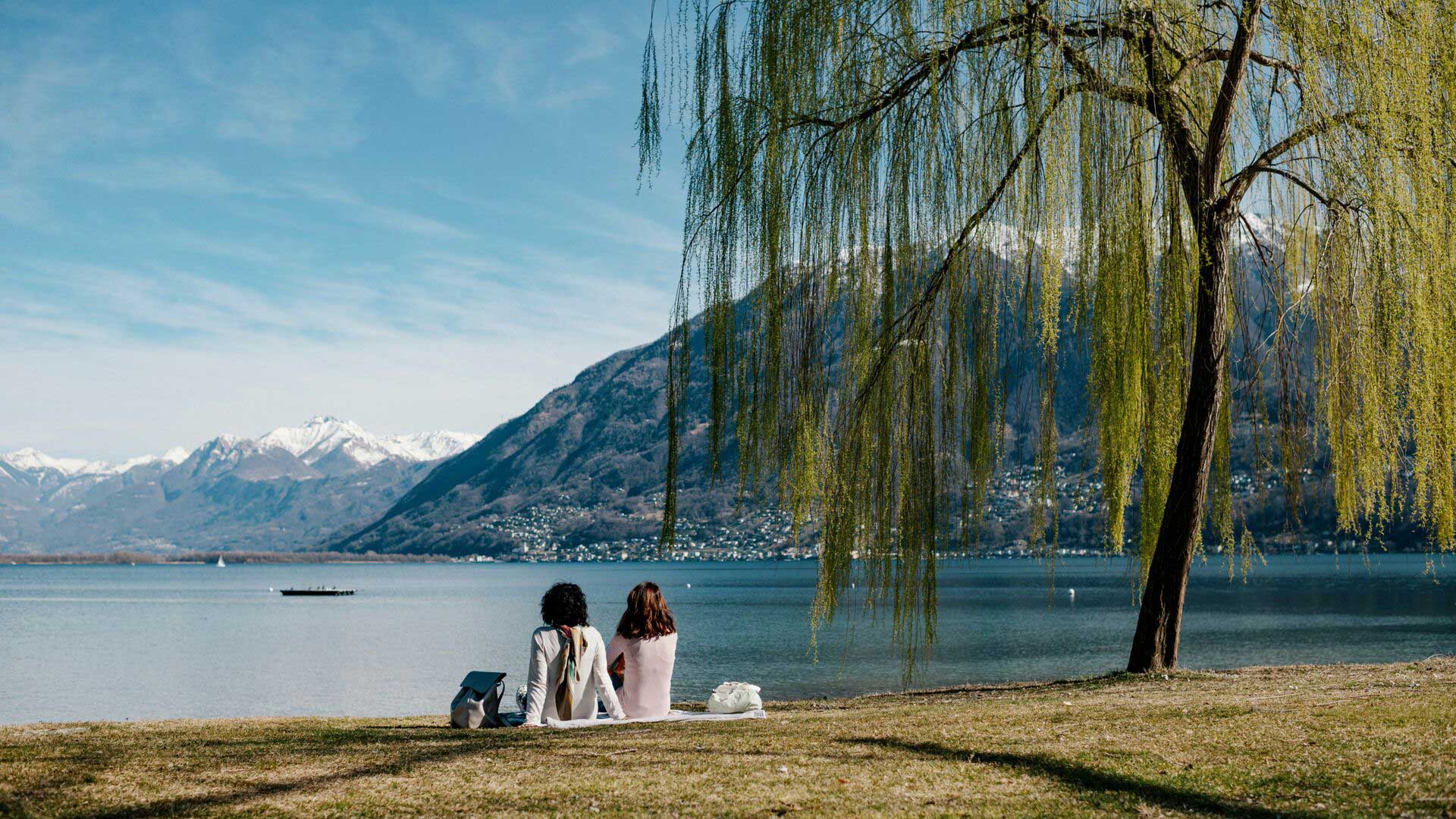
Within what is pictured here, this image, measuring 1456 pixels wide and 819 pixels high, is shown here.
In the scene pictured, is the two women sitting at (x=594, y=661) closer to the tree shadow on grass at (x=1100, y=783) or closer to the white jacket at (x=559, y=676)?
the white jacket at (x=559, y=676)

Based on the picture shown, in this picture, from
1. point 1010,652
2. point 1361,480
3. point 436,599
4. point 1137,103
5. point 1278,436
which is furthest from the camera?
point 436,599

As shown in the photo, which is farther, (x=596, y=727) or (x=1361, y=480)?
(x=1361, y=480)

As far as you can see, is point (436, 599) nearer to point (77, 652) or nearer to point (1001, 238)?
point (77, 652)

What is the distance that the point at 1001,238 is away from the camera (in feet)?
33.4

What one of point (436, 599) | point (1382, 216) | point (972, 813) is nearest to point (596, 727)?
point (972, 813)

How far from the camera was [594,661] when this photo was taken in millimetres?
10523

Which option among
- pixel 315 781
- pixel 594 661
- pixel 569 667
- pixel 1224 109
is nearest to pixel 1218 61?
pixel 1224 109

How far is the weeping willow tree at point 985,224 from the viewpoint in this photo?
9227 mm

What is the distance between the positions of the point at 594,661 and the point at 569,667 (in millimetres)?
268

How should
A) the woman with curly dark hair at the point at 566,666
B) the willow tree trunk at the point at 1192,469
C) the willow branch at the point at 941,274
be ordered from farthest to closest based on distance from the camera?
the willow tree trunk at the point at 1192,469
the woman with curly dark hair at the point at 566,666
the willow branch at the point at 941,274

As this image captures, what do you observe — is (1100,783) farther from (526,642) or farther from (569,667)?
(526,642)

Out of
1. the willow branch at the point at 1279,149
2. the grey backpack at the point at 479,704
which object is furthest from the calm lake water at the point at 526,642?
the willow branch at the point at 1279,149

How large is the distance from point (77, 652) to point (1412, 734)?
6671 cm

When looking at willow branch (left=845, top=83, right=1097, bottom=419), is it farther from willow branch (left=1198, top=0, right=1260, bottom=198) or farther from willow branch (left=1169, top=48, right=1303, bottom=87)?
willow branch (left=1198, top=0, right=1260, bottom=198)
